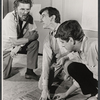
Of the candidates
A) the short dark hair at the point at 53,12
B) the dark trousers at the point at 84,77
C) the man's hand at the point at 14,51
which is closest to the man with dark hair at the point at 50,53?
the short dark hair at the point at 53,12

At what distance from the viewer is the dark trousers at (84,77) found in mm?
1350

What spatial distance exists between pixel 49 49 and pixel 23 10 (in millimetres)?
391

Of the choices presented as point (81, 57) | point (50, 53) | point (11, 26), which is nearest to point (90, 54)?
point (81, 57)

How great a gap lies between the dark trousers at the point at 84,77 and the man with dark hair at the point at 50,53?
0.10m

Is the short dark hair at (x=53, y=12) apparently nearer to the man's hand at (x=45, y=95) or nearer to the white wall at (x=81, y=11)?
the white wall at (x=81, y=11)

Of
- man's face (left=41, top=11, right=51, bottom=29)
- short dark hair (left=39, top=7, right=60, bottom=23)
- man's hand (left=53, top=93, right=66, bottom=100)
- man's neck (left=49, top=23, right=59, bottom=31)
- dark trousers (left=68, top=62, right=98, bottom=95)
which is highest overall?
short dark hair (left=39, top=7, right=60, bottom=23)

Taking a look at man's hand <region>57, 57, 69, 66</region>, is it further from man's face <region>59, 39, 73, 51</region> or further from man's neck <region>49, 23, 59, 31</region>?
man's neck <region>49, 23, 59, 31</region>

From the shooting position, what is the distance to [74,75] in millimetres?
1380

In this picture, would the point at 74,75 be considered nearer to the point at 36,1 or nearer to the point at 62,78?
the point at 62,78

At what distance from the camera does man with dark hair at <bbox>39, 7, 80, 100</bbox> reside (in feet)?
4.60

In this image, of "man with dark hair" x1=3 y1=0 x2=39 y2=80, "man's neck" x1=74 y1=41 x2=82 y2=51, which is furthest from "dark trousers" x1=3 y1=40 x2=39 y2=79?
"man's neck" x1=74 y1=41 x2=82 y2=51

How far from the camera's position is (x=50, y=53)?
1427mm

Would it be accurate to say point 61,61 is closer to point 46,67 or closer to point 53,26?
point 46,67

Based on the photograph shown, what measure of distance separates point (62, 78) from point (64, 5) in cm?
58
